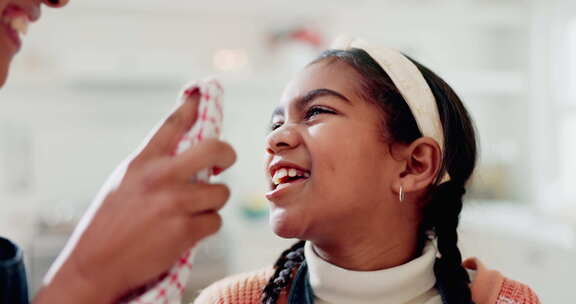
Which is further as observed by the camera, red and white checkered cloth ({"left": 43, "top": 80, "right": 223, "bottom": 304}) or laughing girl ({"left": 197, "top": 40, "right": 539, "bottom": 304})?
laughing girl ({"left": 197, "top": 40, "right": 539, "bottom": 304})

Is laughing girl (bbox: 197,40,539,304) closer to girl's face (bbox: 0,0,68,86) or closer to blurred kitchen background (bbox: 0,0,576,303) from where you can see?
girl's face (bbox: 0,0,68,86)

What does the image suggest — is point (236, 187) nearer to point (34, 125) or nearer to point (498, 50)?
point (34, 125)

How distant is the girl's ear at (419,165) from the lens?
103 cm

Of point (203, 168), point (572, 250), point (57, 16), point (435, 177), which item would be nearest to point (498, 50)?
point (572, 250)

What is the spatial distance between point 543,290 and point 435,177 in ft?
5.52

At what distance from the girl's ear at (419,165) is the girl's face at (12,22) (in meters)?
0.63

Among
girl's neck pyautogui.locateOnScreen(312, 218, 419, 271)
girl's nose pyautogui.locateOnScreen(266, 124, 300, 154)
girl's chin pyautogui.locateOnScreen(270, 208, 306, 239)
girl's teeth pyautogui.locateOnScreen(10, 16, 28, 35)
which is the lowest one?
girl's neck pyautogui.locateOnScreen(312, 218, 419, 271)

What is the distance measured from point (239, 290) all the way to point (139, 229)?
52 cm

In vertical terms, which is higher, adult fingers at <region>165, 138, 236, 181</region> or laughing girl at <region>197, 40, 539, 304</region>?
adult fingers at <region>165, 138, 236, 181</region>

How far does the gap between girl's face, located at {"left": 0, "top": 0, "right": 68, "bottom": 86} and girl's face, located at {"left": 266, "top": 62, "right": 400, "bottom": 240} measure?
16.2 inches

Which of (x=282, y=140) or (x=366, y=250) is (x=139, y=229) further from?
(x=366, y=250)

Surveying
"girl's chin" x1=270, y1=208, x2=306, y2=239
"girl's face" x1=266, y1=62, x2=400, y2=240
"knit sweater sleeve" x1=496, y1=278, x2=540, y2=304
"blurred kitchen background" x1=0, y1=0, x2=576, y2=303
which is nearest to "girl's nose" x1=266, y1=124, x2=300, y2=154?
"girl's face" x1=266, y1=62, x2=400, y2=240

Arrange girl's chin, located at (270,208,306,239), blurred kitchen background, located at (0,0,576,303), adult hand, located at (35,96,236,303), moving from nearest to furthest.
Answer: adult hand, located at (35,96,236,303), girl's chin, located at (270,208,306,239), blurred kitchen background, located at (0,0,576,303)

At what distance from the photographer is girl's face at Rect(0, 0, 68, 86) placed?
0.71 m
